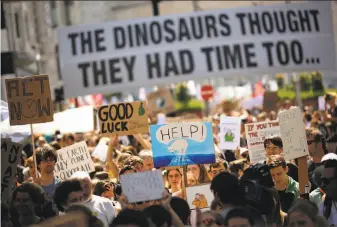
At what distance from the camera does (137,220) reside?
7.04 m

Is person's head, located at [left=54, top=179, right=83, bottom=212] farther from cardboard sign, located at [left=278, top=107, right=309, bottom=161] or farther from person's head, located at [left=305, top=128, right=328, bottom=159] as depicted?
person's head, located at [left=305, top=128, right=328, bottom=159]

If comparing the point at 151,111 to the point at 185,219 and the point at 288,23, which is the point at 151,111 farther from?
the point at 185,219

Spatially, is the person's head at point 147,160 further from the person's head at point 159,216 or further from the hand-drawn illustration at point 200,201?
the person's head at point 159,216

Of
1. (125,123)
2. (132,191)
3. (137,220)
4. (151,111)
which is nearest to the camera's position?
(137,220)

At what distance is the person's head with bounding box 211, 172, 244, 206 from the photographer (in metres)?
7.79

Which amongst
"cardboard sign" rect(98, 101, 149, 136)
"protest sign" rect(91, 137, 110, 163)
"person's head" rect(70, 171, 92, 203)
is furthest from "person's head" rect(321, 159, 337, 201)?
"protest sign" rect(91, 137, 110, 163)

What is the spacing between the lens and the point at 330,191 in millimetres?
8555

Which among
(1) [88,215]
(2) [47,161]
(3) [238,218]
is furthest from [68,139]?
(3) [238,218]

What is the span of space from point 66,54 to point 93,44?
512 mm

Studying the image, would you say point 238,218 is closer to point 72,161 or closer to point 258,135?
point 72,161

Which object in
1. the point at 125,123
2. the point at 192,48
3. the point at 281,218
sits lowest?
the point at 281,218

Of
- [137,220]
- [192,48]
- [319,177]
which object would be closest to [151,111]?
[192,48]

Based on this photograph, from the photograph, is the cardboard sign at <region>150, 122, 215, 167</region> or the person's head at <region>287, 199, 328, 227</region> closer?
the person's head at <region>287, 199, 328, 227</region>

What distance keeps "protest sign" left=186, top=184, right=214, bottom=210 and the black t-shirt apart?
2.18 ft
